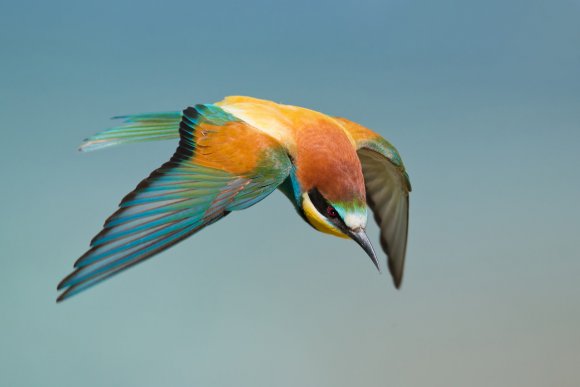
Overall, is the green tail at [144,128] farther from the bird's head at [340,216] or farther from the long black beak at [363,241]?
the long black beak at [363,241]

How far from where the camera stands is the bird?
1.26m

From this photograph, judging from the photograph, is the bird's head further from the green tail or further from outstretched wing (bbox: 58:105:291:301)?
the green tail

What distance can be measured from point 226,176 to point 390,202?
780 millimetres

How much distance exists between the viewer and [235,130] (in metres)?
1.49

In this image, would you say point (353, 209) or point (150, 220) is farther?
point (353, 209)

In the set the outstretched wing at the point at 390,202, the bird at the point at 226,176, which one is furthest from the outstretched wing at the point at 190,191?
the outstretched wing at the point at 390,202

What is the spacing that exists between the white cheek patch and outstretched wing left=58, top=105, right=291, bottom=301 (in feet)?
0.56

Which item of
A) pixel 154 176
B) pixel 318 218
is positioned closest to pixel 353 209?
pixel 318 218

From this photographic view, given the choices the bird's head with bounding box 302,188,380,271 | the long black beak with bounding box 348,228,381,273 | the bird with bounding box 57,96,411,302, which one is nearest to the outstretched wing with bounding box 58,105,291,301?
the bird with bounding box 57,96,411,302

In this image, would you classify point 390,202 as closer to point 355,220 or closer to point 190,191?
point 355,220

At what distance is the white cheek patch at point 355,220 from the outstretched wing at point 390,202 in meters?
0.46

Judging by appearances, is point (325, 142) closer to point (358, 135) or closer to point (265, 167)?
point (265, 167)

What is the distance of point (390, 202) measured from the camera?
206 centimetres

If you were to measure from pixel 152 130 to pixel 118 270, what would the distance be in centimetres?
54
